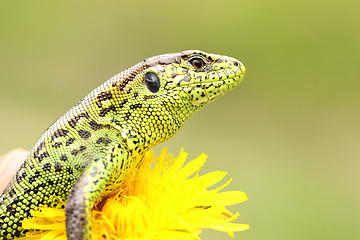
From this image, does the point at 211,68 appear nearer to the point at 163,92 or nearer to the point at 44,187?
the point at 163,92

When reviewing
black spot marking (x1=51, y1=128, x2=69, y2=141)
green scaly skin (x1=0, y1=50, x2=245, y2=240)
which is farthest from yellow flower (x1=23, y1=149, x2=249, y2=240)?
black spot marking (x1=51, y1=128, x2=69, y2=141)

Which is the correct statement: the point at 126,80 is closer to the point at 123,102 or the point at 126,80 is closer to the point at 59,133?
the point at 123,102

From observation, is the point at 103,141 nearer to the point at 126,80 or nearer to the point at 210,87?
the point at 126,80

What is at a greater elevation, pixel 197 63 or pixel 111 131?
pixel 197 63

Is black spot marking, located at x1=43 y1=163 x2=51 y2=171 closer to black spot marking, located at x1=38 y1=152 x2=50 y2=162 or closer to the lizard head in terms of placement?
black spot marking, located at x1=38 y1=152 x2=50 y2=162

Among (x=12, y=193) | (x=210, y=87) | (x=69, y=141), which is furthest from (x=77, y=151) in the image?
(x=210, y=87)

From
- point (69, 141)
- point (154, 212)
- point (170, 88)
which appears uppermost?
point (170, 88)

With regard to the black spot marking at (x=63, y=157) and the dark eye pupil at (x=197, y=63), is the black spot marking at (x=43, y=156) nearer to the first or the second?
the black spot marking at (x=63, y=157)

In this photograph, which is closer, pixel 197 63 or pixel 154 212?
pixel 154 212
